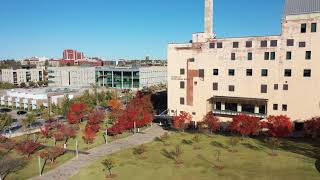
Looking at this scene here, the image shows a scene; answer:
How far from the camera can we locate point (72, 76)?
7224 inches

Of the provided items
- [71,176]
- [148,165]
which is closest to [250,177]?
[148,165]

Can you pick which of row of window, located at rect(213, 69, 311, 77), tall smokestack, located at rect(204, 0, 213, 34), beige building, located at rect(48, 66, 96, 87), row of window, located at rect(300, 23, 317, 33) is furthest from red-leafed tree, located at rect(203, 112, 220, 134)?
beige building, located at rect(48, 66, 96, 87)

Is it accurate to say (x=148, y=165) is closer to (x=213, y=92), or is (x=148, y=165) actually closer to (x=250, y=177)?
(x=250, y=177)

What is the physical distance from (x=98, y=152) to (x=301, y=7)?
48.9m

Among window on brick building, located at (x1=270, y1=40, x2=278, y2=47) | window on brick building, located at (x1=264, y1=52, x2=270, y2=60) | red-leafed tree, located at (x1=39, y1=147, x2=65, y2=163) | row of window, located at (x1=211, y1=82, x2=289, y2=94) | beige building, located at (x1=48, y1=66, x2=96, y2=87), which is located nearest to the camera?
red-leafed tree, located at (x1=39, y1=147, x2=65, y2=163)

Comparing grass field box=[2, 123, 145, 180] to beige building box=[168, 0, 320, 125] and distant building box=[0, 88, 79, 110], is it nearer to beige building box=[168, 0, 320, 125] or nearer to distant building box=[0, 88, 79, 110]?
beige building box=[168, 0, 320, 125]

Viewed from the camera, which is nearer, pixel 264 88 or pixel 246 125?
pixel 246 125

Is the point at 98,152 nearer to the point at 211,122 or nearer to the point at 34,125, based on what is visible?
the point at 211,122

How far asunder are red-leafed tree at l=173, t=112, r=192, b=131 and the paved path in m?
3.83

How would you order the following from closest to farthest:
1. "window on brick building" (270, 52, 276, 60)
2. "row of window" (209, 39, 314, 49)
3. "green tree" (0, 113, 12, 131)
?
"row of window" (209, 39, 314, 49) < "window on brick building" (270, 52, 276, 60) < "green tree" (0, 113, 12, 131)

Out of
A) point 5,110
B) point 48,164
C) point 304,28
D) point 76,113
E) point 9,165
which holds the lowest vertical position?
point 48,164

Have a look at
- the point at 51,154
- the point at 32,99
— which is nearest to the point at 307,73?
the point at 51,154

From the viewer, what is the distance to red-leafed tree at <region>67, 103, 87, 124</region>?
75731 mm

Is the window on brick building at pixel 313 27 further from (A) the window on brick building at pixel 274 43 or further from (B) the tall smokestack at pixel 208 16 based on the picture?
(B) the tall smokestack at pixel 208 16
